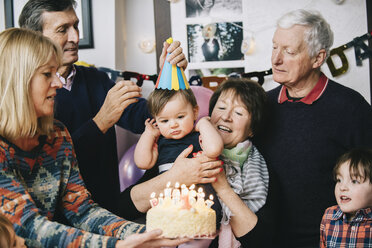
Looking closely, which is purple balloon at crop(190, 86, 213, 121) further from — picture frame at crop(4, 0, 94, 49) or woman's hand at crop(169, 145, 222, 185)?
picture frame at crop(4, 0, 94, 49)

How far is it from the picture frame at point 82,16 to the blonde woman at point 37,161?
243 centimetres

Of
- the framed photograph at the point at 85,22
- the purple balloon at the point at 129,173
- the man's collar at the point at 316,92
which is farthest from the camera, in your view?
the framed photograph at the point at 85,22

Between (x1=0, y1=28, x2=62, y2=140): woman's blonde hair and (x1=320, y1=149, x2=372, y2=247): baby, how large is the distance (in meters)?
1.48

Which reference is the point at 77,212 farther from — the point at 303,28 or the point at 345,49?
the point at 345,49

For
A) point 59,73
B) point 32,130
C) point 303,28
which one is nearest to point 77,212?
point 32,130

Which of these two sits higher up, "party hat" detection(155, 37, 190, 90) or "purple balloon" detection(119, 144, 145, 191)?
"party hat" detection(155, 37, 190, 90)

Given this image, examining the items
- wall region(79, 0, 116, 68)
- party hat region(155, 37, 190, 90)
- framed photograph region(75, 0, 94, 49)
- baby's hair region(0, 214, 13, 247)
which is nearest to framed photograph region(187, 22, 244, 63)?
wall region(79, 0, 116, 68)

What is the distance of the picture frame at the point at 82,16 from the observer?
382 cm

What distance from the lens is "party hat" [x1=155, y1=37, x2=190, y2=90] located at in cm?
187

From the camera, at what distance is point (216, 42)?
3990mm

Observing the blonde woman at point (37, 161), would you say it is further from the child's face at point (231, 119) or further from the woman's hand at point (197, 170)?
the child's face at point (231, 119)

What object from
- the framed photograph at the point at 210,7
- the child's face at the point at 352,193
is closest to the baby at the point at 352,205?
the child's face at the point at 352,193

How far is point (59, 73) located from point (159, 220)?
3.97 feet

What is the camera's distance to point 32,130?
151 cm
